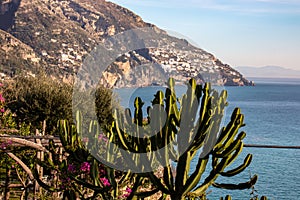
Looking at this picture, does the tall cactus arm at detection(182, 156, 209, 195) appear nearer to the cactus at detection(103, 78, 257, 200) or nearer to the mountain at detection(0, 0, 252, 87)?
the cactus at detection(103, 78, 257, 200)

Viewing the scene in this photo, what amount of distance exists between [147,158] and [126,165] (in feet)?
1.22

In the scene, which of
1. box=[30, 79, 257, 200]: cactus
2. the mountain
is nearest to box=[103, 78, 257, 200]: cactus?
box=[30, 79, 257, 200]: cactus

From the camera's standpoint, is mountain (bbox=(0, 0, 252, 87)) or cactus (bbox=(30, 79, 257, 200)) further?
mountain (bbox=(0, 0, 252, 87))

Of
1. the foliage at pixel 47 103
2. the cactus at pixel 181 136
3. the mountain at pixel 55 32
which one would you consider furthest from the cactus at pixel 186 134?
the mountain at pixel 55 32

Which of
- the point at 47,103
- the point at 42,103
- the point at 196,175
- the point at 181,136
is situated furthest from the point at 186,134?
the point at 42,103

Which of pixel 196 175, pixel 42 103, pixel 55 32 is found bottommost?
pixel 42 103

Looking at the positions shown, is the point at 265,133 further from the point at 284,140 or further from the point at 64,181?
the point at 64,181

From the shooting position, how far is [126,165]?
4.78 meters

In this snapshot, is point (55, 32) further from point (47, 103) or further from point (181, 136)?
point (181, 136)

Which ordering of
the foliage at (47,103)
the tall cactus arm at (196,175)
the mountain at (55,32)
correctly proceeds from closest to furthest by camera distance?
the tall cactus arm at (196,175), the foliage at (47,103), the mountain at (55,32)

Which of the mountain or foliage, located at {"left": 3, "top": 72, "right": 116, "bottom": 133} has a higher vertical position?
the mountain

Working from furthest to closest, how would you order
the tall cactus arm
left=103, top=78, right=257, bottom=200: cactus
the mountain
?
the mountain → the tall cactus arm → left=103, top=78, right=257, bottom=200: cactus

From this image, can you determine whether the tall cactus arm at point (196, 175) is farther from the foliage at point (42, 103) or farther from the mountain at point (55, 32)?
the mountain at point (55, 32)

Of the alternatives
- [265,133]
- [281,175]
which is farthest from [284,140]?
[281,175]
